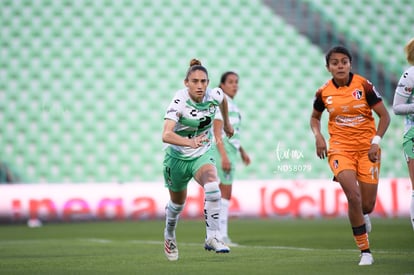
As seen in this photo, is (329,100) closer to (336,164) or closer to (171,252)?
(336,164)

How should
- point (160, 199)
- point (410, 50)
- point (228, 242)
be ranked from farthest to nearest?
point (160, 199)
point (228, 242)
point (410, 50)

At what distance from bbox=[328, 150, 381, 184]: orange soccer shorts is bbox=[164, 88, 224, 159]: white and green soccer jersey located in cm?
121

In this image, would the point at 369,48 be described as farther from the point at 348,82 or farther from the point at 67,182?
the point at 348,82

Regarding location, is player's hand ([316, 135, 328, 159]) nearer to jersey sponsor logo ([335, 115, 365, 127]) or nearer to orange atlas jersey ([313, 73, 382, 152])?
orange atlas jersey ([313, 73, 382, 152])

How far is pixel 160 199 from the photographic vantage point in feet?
50.3

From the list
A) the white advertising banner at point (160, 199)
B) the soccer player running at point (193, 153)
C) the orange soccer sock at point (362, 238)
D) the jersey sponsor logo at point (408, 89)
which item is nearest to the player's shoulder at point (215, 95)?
the soccer player running at point (193, 153)

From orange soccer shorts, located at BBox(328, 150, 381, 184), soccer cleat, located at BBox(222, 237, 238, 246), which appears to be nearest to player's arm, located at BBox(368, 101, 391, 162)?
orange soccer shorts, located at BBox(328, 150, 381, 184)

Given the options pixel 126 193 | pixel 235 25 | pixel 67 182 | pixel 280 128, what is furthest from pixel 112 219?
pixel 235 25

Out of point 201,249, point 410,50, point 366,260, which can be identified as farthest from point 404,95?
point 201,249

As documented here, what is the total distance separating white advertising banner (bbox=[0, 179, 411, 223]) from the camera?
1516 cm

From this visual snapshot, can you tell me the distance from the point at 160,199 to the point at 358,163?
28.1 ft

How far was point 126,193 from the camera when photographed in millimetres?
15344

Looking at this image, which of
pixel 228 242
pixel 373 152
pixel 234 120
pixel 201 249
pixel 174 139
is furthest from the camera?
pixel 234 120

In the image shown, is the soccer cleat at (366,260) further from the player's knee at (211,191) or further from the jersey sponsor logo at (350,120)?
the player's knee at (211,191)
